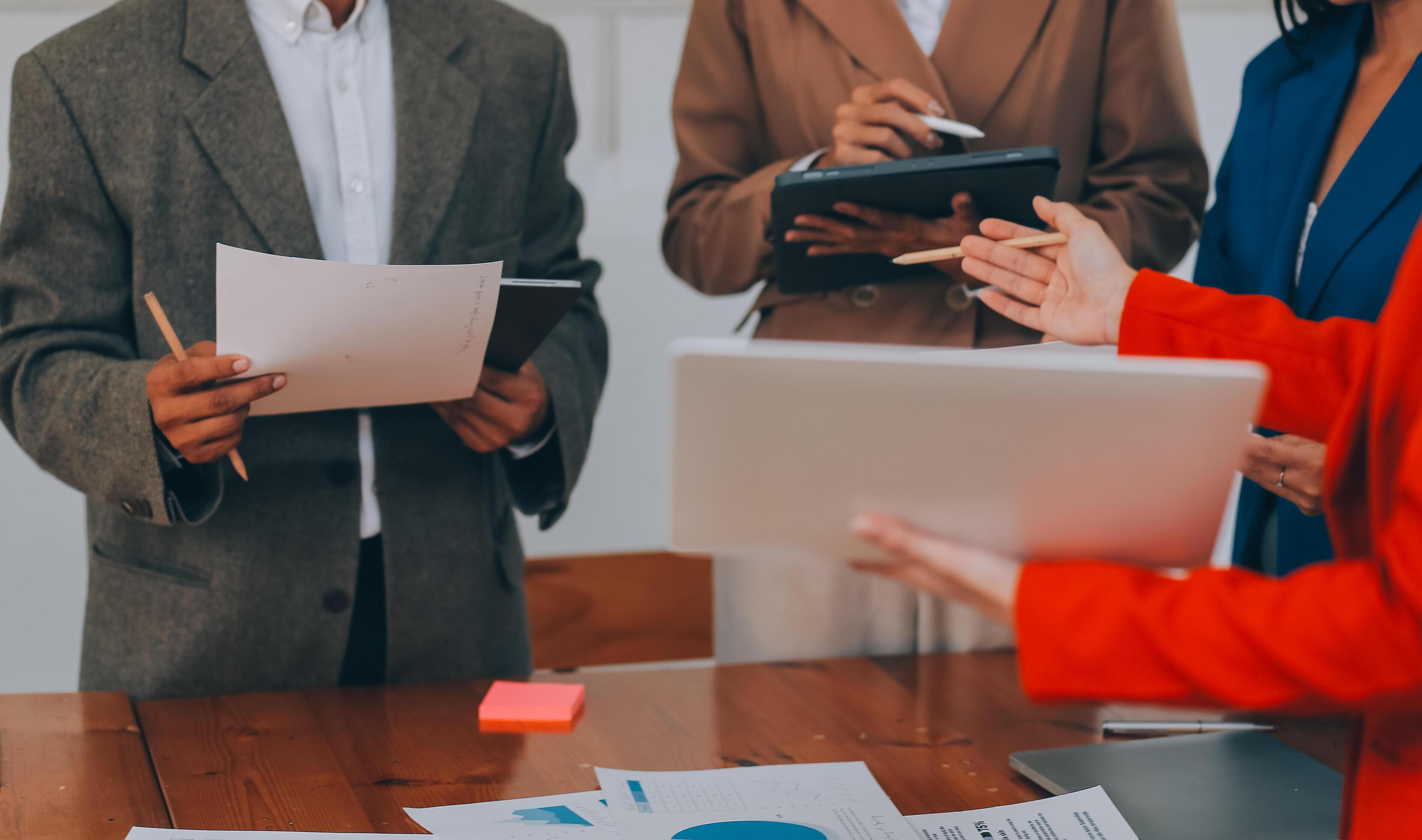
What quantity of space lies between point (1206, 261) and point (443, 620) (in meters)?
1.07

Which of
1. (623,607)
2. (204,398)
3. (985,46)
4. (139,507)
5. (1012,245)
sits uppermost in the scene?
(985,46)

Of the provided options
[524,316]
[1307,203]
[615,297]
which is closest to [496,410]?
[524,316]

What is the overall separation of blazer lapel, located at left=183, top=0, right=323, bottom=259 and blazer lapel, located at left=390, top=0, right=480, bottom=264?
0.37ft

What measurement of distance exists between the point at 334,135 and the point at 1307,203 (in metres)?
1.13

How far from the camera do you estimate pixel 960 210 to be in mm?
1373

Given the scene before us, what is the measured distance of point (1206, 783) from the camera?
3.64ft

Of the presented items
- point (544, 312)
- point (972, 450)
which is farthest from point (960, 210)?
point (972, 450)

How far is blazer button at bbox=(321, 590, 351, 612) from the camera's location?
143 centimetres

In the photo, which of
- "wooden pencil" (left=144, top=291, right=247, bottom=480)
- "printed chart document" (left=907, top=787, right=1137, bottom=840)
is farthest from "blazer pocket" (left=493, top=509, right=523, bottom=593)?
"printed chart document" (left=907, top=787, right=1137, bottom=840)

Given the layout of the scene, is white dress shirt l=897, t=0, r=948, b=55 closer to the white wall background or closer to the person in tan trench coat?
the person in tan trench coat

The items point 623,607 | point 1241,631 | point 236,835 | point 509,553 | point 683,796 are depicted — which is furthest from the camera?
point 623,607

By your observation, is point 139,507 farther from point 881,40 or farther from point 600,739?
point 881,40

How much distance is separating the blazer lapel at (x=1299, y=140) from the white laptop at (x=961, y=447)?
0.73 metres

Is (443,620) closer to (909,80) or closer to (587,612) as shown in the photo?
(587,612)
